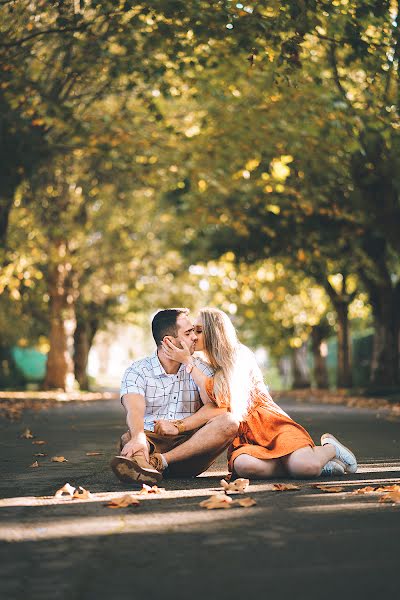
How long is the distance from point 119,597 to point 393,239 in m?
19.6

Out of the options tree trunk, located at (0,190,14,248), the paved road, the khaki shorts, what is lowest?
the paved road

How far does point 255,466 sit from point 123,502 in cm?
155

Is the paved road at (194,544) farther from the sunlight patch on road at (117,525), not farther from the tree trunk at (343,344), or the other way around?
the tree trunk at (343,344)

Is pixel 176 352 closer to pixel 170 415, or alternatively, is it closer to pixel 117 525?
pixel 170 415

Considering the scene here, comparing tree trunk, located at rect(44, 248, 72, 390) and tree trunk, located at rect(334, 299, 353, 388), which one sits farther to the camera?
tree trunk, located at rect(334, 299, 353, 388)

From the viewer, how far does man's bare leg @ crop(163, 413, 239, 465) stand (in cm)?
757

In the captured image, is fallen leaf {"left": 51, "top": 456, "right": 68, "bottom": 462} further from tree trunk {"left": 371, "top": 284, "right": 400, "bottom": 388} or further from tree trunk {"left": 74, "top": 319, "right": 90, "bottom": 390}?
tree trunk {"left": 74, "top": 319, "right": 90, "bottom": 390}

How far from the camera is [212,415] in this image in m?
7.77

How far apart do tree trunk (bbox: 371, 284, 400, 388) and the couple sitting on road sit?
1914cm

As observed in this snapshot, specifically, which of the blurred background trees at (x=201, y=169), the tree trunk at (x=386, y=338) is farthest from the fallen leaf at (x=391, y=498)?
the tree trunk at (x=386, y=338)

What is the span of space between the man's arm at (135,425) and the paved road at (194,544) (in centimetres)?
32

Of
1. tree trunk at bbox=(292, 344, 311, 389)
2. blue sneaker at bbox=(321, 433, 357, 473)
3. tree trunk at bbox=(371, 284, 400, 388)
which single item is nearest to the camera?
blue sneaker at bbox=(321, 433, 357, 473)

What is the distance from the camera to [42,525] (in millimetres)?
5598

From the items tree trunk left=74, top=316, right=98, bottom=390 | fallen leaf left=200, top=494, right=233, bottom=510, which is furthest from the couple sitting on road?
tree trunk left=74, top=316, right=98, bottom=390
